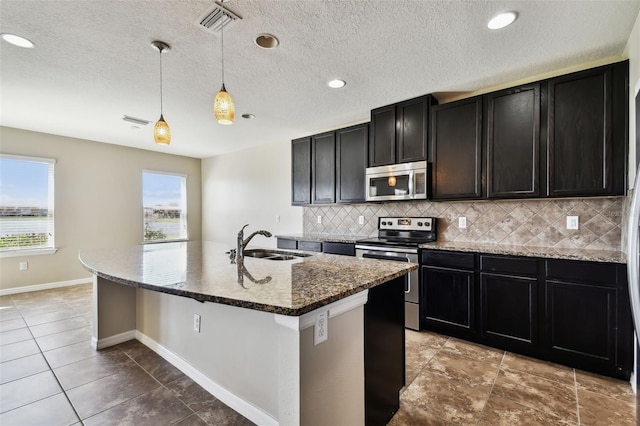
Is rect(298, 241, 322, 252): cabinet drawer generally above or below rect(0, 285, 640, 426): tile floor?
above

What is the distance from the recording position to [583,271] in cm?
214

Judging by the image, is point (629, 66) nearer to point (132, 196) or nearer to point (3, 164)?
point (132, 196)

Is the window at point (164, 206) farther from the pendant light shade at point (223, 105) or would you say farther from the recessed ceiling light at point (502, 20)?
the recessed ceiling light at point (502, 20)

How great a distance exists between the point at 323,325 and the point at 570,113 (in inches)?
105

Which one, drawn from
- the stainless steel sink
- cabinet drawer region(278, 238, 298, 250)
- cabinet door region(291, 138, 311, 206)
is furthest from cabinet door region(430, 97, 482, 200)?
cabinet drawer region(278, 238, 298, 250)

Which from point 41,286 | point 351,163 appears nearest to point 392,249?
point 351,163

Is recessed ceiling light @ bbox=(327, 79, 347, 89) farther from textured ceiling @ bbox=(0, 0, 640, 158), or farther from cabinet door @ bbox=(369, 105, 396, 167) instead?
cabinet door @ bbox=(369, 105, 396, 167)

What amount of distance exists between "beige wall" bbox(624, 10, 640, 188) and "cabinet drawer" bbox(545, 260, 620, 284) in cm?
61

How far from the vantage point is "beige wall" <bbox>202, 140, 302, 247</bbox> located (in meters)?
4.96

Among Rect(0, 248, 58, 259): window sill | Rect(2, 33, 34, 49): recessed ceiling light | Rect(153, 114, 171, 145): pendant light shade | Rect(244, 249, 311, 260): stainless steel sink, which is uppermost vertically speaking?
Rect(2, 33, 34, 49): recessed ceiling light

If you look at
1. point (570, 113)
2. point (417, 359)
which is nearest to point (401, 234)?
point (417, 359)

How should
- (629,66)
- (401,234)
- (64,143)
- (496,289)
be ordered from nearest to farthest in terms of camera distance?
(629,66), (496,289), (401,234), (64,143)

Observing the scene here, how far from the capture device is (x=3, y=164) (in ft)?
13.7

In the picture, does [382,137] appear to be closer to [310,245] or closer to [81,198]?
[310,245]
